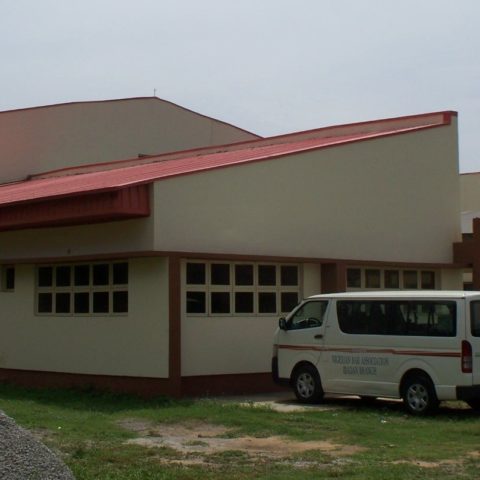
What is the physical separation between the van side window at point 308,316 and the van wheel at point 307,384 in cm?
74

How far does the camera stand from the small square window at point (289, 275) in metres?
20.3

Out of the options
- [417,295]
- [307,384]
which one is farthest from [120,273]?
[417,295]

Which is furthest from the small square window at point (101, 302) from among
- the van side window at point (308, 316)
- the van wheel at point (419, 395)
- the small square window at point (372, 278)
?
the van wheel at point (419, 395)

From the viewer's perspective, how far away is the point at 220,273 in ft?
62.9

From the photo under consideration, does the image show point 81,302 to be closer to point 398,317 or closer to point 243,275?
point 243,275

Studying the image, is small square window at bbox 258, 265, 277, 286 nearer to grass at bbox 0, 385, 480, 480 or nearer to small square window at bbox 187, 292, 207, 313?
small square window at bbox 187, 292, 207, 313

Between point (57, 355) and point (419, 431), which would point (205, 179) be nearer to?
point (57, 355)

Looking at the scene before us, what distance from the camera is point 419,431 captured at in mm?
13625

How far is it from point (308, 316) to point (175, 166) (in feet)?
20.3

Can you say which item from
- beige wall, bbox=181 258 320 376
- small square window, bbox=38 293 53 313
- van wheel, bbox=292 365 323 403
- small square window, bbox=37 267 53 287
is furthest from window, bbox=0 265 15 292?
van wheel, bbox=292 365 323 403

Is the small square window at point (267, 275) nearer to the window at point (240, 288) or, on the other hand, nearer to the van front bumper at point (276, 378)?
the window at point (240, 288)

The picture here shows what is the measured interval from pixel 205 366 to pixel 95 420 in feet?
13.3

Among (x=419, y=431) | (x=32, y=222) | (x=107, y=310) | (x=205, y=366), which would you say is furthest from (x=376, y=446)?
(x=32, y=222)

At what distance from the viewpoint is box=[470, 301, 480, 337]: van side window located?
48.9 ft
